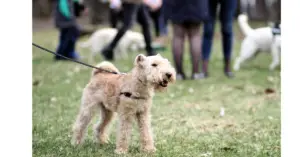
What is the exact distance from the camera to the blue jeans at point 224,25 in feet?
23.0

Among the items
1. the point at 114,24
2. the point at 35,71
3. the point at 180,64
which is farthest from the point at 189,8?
the point at 114,24

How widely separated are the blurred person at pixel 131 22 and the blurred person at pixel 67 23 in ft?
3.09

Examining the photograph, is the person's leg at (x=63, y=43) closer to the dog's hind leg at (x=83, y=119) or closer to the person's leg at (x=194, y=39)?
the person's leg at (x=194, y=39)

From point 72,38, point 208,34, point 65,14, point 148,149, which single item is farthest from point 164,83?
point 72,38

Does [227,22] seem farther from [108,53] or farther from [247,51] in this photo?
[108,53]

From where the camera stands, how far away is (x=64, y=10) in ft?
30.8

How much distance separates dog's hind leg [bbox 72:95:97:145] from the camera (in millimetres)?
3758

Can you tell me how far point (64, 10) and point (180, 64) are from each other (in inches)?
132

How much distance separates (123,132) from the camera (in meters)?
3.50

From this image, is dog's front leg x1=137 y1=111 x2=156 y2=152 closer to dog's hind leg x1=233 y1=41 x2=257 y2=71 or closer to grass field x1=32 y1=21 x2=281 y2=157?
grass field x1=32 y1=21 x2=281 y2=157

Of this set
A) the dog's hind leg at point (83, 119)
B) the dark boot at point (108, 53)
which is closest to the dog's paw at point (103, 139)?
the dog's hind leg at point (83, 119)

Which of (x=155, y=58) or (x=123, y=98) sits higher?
(x=155, y=58)

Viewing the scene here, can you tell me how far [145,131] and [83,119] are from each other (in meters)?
0.58

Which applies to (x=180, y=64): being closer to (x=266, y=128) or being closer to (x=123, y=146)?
(x=266, y=128)
